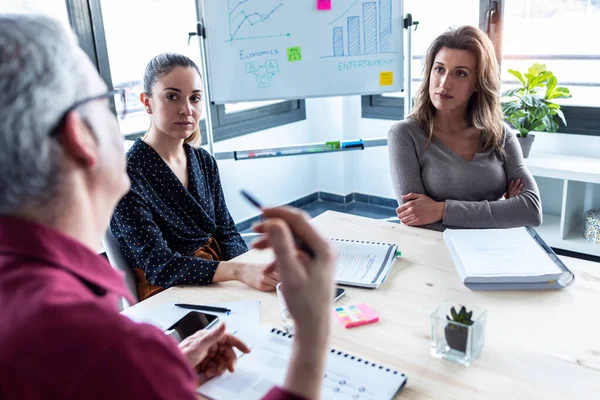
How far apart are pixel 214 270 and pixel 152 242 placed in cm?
24

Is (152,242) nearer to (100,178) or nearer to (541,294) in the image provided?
(100,178)

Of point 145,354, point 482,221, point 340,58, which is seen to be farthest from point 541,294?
point 340,58

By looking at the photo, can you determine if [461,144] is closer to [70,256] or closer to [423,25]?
[70,256]

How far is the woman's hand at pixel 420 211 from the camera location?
5.84 ft

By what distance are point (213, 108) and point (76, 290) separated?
2.95 metres

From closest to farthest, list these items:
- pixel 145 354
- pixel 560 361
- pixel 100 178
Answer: pixel 145 354, pixel 100 178, pixel 560 361

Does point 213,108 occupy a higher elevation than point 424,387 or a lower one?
higher

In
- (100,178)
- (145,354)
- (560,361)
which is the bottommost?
(560,361)

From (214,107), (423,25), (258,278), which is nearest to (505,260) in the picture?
(258,278)

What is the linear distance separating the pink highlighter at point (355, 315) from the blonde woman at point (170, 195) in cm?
46

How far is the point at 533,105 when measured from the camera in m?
2.88

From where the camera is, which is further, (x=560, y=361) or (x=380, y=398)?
(x=560, y=361)

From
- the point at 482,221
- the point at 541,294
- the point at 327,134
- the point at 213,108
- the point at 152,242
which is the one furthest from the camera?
the point at 327,134

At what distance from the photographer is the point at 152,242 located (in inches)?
59.7
